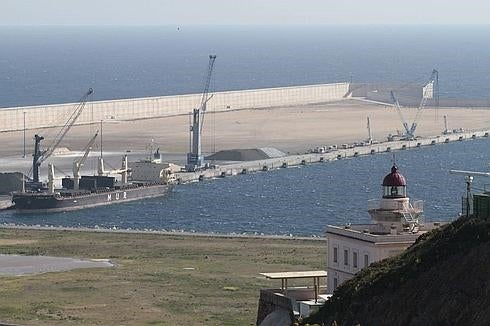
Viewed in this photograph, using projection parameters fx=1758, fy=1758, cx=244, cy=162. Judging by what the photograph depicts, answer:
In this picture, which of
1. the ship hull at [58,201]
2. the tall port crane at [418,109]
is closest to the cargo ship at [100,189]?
the ship hull at [58,201]

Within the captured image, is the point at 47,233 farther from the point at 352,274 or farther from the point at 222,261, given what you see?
the point at 352,274

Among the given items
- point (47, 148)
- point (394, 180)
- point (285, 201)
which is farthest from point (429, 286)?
point (47, 148)

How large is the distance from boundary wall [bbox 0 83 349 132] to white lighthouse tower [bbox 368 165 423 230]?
374 ft

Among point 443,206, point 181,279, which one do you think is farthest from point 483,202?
point 443,206

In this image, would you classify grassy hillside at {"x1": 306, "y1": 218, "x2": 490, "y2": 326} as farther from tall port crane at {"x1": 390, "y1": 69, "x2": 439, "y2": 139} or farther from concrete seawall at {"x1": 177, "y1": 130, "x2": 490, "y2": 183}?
tall port crane at {"x1": 390, "y1": 69, "x2": 439, "y2": 139}

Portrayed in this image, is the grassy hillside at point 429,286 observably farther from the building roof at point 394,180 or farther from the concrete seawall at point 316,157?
the concrete seawall at point 316,157

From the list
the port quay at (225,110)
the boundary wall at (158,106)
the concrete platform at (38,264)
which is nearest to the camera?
the concrete platform at (38,264)

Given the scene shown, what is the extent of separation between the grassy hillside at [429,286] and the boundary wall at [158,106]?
11851cm

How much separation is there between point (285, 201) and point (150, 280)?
41.6 meters

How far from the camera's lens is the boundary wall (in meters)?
149

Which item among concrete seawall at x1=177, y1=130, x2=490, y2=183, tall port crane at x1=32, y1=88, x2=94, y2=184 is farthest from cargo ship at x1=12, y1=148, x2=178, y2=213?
concrete seawall at x1=177, y1=130, x2=490, y2=183

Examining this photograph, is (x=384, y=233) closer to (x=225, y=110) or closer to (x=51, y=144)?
(x=51, y=144)

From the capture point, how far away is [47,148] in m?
129

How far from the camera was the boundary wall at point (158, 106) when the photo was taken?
149m
